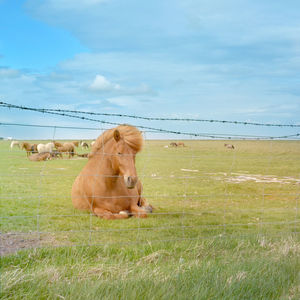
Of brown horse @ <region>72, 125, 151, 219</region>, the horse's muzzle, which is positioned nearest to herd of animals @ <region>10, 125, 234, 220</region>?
brown horse @ <region>72, 125, 151, 219</region>

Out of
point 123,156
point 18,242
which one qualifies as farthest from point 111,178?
→ point 18,242

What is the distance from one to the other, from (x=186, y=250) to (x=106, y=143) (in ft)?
12.8

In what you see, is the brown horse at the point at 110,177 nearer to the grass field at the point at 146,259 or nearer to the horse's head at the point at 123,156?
the horse's head at the point at 123,156

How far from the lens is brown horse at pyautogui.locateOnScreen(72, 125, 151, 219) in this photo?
350 inches

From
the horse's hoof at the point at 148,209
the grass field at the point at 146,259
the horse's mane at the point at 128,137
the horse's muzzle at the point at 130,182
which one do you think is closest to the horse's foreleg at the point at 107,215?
the grass field at the point at 146,259

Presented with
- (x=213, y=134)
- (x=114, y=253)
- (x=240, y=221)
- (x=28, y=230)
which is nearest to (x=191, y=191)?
(x=240, y=221)

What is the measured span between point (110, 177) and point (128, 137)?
3.97 feet

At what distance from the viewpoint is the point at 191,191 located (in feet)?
50.3

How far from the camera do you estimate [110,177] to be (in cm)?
963

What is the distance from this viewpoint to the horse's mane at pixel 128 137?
9.09m

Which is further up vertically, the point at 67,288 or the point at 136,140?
the point at 136,140

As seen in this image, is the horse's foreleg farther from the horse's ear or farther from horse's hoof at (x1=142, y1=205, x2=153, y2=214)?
the horse's ear

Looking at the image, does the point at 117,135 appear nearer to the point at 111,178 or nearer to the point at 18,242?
the point at 111,178

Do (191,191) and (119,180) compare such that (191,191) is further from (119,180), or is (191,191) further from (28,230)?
(28,230)
